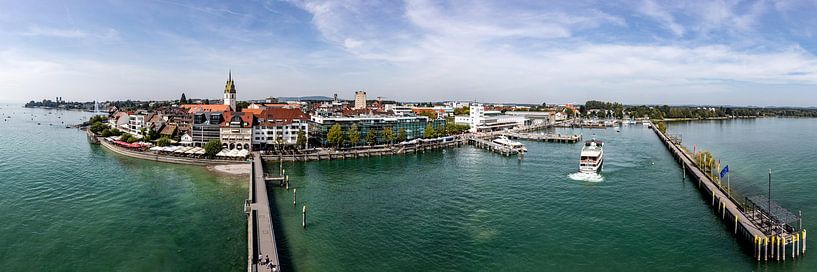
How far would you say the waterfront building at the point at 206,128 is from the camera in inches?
2359

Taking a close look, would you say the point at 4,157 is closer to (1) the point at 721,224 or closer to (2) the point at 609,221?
(2) the point at 609,221

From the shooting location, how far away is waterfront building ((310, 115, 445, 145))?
212 feet

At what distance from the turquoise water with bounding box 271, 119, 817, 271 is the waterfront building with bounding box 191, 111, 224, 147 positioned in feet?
55.5

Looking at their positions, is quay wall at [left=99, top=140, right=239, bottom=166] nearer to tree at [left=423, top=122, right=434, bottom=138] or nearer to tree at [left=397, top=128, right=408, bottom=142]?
tree at [left=397, top=128, right=408, bottom=142]

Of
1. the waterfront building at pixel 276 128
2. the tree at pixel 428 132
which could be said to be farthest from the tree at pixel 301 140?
the tree at pixel 428 132

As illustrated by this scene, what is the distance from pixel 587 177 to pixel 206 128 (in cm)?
4699

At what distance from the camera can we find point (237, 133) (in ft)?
193

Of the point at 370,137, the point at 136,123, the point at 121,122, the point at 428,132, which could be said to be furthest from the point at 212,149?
the point at 121,122

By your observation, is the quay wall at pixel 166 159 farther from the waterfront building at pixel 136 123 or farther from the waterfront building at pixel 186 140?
the waterfront building at pixel 136 123

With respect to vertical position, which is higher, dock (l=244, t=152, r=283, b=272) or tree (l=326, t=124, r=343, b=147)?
tree (l=326, t=124, r=343, b=147)

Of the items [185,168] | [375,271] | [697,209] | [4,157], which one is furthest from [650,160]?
[4,157]

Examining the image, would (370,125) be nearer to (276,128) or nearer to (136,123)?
(276,128)


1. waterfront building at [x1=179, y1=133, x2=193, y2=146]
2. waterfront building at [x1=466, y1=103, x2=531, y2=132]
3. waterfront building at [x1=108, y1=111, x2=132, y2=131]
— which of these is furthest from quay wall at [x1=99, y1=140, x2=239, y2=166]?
waterfront building at [x1=466, y1=103, x2=531, y2=132]

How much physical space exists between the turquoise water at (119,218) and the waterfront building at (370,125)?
66.2 ft
